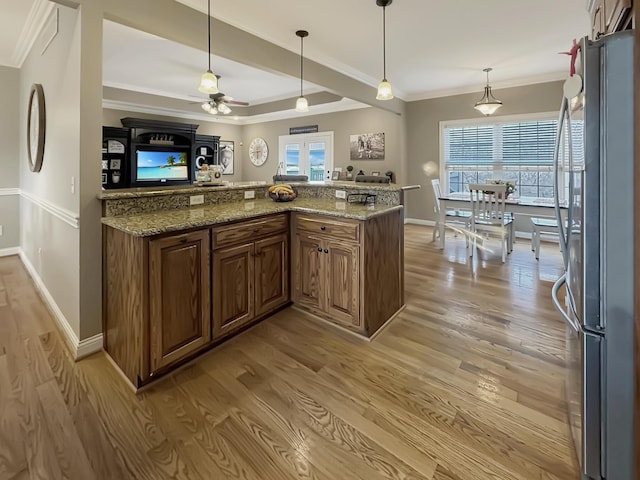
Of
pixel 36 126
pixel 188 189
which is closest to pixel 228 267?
pixel 188 189

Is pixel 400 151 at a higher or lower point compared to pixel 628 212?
higher

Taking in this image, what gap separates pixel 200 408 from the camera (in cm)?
179

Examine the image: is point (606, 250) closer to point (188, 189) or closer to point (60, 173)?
point (188, 189)

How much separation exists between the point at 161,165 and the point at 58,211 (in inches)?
217


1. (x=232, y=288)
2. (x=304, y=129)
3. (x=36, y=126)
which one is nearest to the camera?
(x=232, y=288)

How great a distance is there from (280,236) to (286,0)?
207 centimetres

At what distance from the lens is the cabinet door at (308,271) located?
2725mm

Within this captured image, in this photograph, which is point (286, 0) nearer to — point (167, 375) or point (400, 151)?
point (167, 375)

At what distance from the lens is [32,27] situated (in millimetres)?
3205

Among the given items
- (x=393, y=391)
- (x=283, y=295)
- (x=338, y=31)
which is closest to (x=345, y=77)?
(x=338, y=31)

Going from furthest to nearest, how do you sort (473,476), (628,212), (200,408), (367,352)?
1. (367,352)
2. (200,408)
3. (473,476)
4. (628,212)

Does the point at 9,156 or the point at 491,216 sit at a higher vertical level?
the point at 9,156

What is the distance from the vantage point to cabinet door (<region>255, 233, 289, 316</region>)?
263 cm

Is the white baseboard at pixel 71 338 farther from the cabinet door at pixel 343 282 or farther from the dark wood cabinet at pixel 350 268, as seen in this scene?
the cabinet door at pixel 343 282
